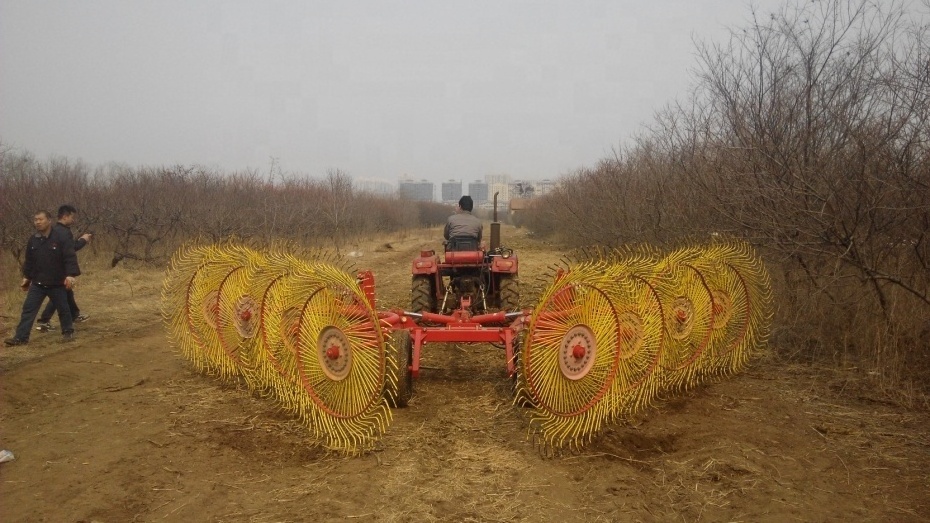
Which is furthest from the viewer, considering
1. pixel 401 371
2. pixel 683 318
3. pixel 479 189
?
pixel 479 189

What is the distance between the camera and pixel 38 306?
722 cm

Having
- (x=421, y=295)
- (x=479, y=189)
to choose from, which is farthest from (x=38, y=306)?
(x=479, y=189)

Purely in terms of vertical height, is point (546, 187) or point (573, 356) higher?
point (546, 187)

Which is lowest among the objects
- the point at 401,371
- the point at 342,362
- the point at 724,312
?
the point at 401,371

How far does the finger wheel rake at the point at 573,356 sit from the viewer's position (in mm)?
4344

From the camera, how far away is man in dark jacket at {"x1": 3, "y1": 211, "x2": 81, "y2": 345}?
23.4ft

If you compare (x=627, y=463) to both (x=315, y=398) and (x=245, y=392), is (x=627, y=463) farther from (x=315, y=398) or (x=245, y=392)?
(x=245, y=392)

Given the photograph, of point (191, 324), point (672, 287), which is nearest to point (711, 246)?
point (672, 287)

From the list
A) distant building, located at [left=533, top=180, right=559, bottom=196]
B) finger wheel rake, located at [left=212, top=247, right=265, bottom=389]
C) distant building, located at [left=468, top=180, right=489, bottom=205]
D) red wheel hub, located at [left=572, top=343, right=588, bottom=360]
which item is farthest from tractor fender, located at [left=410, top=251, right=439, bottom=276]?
distant building, located at [left=468, top=180, right=489, bottom=205]

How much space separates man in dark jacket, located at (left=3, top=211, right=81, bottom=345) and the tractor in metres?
4.10

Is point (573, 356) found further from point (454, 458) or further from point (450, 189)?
point (450, 189)

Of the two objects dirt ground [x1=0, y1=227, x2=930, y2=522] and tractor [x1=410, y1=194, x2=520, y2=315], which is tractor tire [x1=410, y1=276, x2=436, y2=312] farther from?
dirt ground [x1=0, y1=227, x2=930, y2=522]

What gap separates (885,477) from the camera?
384 cm

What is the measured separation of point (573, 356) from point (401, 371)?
1.39 m
